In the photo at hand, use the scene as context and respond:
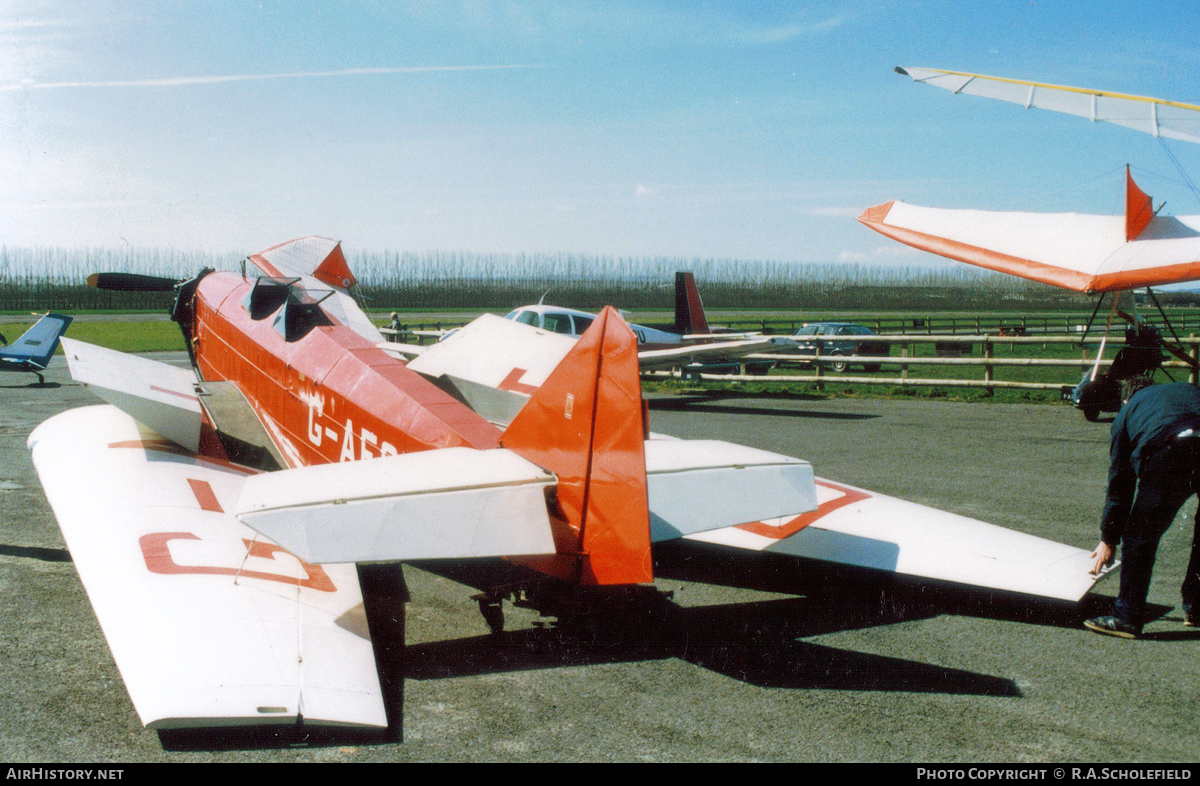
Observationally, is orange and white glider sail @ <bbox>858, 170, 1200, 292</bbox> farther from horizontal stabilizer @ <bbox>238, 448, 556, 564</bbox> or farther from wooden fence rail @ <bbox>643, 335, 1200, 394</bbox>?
wooden fence rail @ <bbox>643, 335, 1200, 394</bbox>

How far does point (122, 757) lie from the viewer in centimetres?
284

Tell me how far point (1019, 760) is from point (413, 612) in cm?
300

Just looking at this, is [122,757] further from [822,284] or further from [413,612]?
[822,284]

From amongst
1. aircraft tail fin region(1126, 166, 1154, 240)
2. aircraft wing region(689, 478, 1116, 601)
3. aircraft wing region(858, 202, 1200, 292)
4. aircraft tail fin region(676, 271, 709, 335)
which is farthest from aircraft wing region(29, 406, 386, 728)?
aircraft tail fin region(676, 271, 709, 335)

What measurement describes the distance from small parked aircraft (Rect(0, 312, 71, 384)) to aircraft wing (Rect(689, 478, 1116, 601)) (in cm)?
1624

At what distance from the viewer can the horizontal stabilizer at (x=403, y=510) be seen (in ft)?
9.76

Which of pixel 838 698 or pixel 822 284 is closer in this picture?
pixel 838 698

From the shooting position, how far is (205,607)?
131 inches

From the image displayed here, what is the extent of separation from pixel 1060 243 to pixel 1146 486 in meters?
3.49

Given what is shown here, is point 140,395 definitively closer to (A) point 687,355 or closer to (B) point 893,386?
(A) point 687,355

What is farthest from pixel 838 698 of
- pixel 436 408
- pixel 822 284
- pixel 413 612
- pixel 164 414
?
pixel 822 284

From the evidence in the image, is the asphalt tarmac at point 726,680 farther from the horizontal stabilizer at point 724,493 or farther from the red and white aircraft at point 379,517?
the horizontal stabilizer at point 724,493

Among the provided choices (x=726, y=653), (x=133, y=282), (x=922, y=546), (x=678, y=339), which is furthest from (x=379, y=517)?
(x=678, y=339)

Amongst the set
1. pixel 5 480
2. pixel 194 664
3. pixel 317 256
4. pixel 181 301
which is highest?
pixel 317 256
